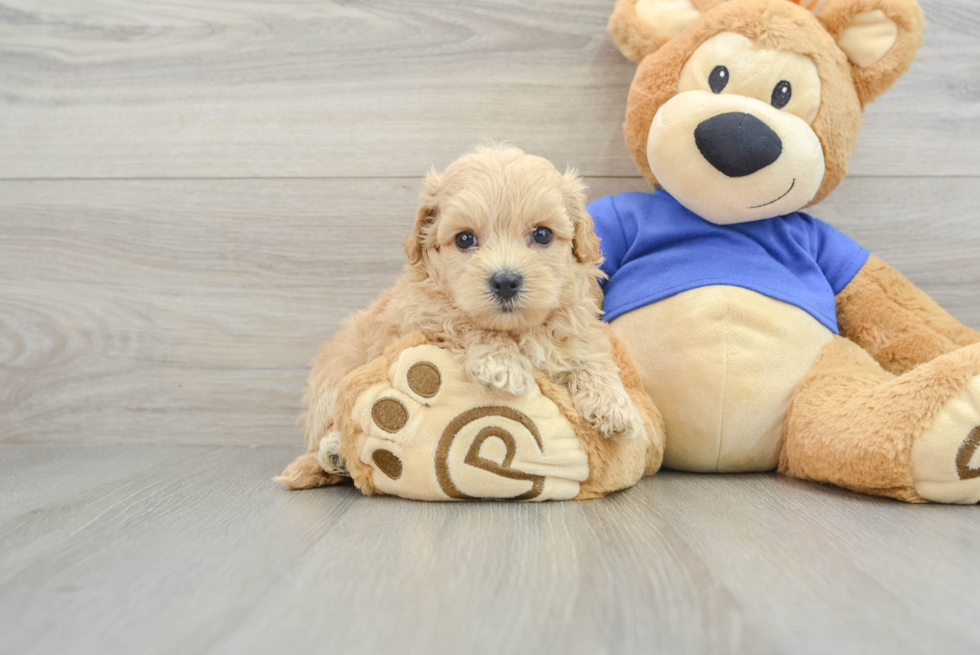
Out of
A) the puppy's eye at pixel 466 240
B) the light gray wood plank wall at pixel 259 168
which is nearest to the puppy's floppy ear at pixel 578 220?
the puppy's eye at pixel 466 240

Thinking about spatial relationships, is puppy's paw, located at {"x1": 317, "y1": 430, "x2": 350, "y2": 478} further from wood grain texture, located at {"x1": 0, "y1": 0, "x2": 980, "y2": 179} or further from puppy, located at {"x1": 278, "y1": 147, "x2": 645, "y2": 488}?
wood grain texture, located at {"x1": 0, "y1": 0, "x2": 980, "y2": 179}

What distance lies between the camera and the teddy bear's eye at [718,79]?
3.27 feet

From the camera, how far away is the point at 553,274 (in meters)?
0.83

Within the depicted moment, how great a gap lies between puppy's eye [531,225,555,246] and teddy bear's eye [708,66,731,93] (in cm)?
39

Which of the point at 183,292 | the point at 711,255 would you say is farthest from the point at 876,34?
the point at 183,292

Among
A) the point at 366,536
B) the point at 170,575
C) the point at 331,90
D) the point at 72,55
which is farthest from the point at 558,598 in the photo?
the point at 72,55

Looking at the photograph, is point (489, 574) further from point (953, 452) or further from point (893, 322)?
point (893, 322)

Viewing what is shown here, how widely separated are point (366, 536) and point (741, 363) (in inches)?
23.3

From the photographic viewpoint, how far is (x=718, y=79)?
3.28ft

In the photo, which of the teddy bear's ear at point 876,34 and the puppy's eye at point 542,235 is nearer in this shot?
the puppy's eye at point 542,235

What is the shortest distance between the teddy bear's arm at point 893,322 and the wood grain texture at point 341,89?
0.29 meters

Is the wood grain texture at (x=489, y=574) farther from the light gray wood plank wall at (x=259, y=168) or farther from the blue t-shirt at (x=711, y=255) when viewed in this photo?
the light gray wood plank wall at (x=259, y=168)

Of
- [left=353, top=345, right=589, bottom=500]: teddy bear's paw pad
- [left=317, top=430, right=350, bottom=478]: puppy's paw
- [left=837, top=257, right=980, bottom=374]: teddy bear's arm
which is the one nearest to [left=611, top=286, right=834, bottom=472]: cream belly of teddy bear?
[left=837, top=257, right=980, bottom=374]: teddy bear's arm

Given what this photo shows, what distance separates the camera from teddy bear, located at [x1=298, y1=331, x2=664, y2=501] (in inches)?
32.7
